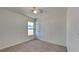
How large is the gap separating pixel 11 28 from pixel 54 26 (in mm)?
Answer: 2413

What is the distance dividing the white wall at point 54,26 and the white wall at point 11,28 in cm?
143

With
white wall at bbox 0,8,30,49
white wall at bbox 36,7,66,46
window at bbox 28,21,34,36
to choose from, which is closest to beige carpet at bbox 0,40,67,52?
white wall at bbox 0,8,30,49

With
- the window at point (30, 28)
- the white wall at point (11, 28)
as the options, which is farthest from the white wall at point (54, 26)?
the white wall at point (11, 28)

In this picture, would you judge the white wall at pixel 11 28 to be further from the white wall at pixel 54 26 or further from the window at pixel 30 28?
the white wall at pixel 54 26

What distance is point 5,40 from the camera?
4.20 meters

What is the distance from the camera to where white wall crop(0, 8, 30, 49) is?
4.02 meters

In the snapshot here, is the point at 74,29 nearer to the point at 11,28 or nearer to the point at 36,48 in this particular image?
the point at 36,48

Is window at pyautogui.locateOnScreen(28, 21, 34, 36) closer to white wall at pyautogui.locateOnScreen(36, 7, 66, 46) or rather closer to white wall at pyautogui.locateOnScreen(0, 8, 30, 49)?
white wall at pyautogui.locateOnScreen(36, 7, 66, 46)

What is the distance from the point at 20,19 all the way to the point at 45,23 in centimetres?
169

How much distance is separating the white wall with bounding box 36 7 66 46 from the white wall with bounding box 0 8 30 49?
4.69ft

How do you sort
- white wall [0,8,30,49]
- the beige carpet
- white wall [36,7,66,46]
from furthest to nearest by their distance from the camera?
white wall [36,7,66,46] < white wall [0,8,30,49] < the beige carpet

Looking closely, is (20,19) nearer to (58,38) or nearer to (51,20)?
(51,20)

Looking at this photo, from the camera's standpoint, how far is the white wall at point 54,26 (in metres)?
4.68
